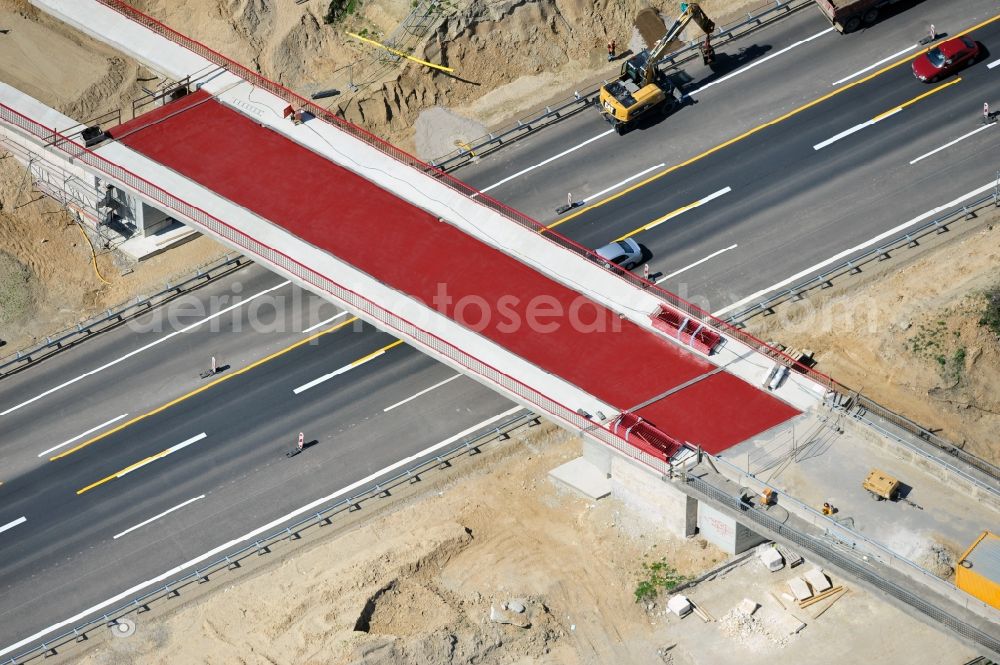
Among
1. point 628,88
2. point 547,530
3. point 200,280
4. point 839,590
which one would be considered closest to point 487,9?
point 628,88

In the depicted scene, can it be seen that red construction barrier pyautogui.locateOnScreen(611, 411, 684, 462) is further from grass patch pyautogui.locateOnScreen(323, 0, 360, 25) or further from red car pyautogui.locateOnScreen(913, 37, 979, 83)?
grass patch pyautogui.locateOnScreen(323, 0, 360, 25)

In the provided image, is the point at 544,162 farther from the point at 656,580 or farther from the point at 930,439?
the point at 930,439

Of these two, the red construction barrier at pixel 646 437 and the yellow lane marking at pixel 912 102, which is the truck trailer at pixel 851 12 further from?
the red construction barrier at pixel 646 437

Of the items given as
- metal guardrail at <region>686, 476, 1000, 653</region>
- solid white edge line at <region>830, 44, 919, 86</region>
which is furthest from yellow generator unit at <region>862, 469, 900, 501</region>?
solid white edge line at <region>830, 44, 919, 86</region>

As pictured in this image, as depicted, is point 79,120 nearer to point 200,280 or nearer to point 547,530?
point 200,280

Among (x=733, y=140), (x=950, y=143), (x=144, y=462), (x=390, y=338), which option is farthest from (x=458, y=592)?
(x=950, y=143)

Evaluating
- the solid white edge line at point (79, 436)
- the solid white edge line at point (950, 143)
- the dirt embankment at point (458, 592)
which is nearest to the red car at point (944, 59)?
the solid white edge line at point (950, 143)
